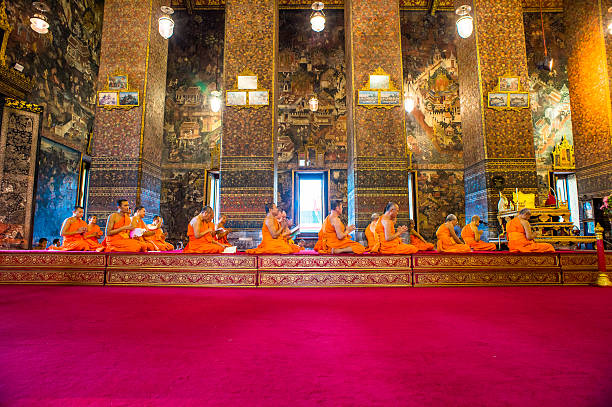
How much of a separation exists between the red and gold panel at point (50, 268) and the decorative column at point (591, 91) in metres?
14.0

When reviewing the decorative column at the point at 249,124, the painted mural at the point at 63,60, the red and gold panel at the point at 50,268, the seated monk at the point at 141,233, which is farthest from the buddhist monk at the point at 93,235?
the painted mural at the point at 63,60

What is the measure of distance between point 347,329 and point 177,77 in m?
15.2

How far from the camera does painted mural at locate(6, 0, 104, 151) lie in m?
10.2

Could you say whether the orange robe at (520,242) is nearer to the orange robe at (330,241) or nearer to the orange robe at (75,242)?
the orange robe at (330,241)

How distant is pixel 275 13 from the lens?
11.1 meters

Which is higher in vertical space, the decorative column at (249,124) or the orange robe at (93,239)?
the decorative column at (249,124)

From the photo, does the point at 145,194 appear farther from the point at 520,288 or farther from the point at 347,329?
the point at 520,288

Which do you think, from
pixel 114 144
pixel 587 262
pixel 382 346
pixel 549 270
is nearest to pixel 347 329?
pixel 382 346

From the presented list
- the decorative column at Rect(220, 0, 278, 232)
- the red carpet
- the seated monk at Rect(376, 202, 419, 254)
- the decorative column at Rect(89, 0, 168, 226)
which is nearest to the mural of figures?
the decorative column at Rect(89, 0, 168, 226)

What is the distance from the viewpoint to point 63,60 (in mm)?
11969

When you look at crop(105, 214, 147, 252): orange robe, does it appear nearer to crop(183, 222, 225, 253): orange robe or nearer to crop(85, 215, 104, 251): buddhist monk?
crop(85, 215, 104, 251): buddhist monk

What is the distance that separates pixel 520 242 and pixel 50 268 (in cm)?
901

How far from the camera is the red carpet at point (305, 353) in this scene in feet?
5.49

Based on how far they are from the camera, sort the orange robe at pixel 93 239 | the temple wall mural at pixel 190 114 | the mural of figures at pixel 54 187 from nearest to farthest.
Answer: the orange robe at pixel 93 239 → the mural of figures at pixel 54 187 → the temple wall mural at pixel 190 114
